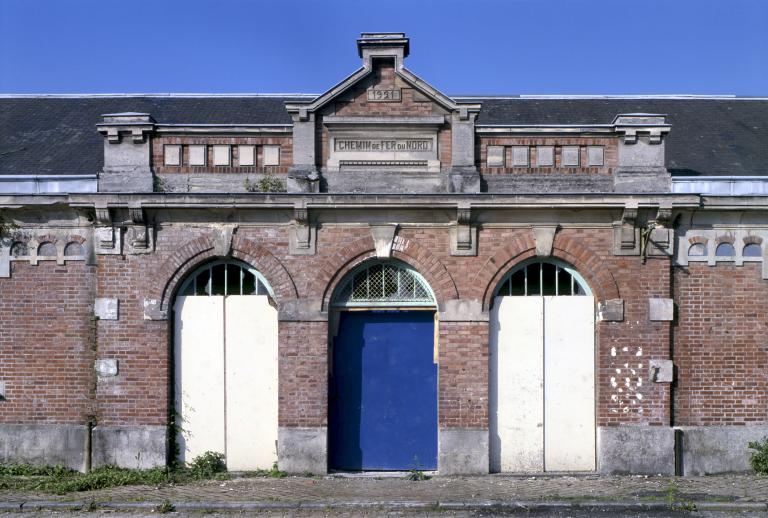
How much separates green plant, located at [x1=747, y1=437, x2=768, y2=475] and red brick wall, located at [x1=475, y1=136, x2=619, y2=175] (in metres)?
4.73

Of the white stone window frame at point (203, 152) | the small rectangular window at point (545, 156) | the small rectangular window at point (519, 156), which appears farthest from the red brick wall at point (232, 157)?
the small rectangular window at point (545, 156)

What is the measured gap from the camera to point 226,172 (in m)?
12.6

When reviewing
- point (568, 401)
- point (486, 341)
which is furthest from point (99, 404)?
point (568, 401)

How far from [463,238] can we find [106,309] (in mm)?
5561

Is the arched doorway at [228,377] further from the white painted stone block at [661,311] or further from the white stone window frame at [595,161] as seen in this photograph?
the white painted stone block at [661,311]

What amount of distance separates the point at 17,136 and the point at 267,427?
7.78 metres

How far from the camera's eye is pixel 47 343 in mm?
12742

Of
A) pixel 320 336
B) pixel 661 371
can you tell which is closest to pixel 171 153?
pixel 320 336

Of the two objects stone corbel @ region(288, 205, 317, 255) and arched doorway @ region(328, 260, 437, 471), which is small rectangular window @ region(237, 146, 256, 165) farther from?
arched doorway @ region(328, 260, 437, 471)

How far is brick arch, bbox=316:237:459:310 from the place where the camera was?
1252cm

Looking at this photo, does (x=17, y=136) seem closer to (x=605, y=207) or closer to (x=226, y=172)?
(x=226, y=172)

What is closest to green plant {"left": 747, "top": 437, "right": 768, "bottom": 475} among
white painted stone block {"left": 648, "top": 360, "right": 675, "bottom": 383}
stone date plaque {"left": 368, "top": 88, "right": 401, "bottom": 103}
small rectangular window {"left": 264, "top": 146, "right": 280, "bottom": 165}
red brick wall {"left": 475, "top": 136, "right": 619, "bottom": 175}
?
white painted stone block {"left": 648, "top": 360, "right": 675, "bottom": 383}

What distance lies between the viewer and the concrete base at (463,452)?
12375mm

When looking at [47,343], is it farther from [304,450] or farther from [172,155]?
[304,450]
